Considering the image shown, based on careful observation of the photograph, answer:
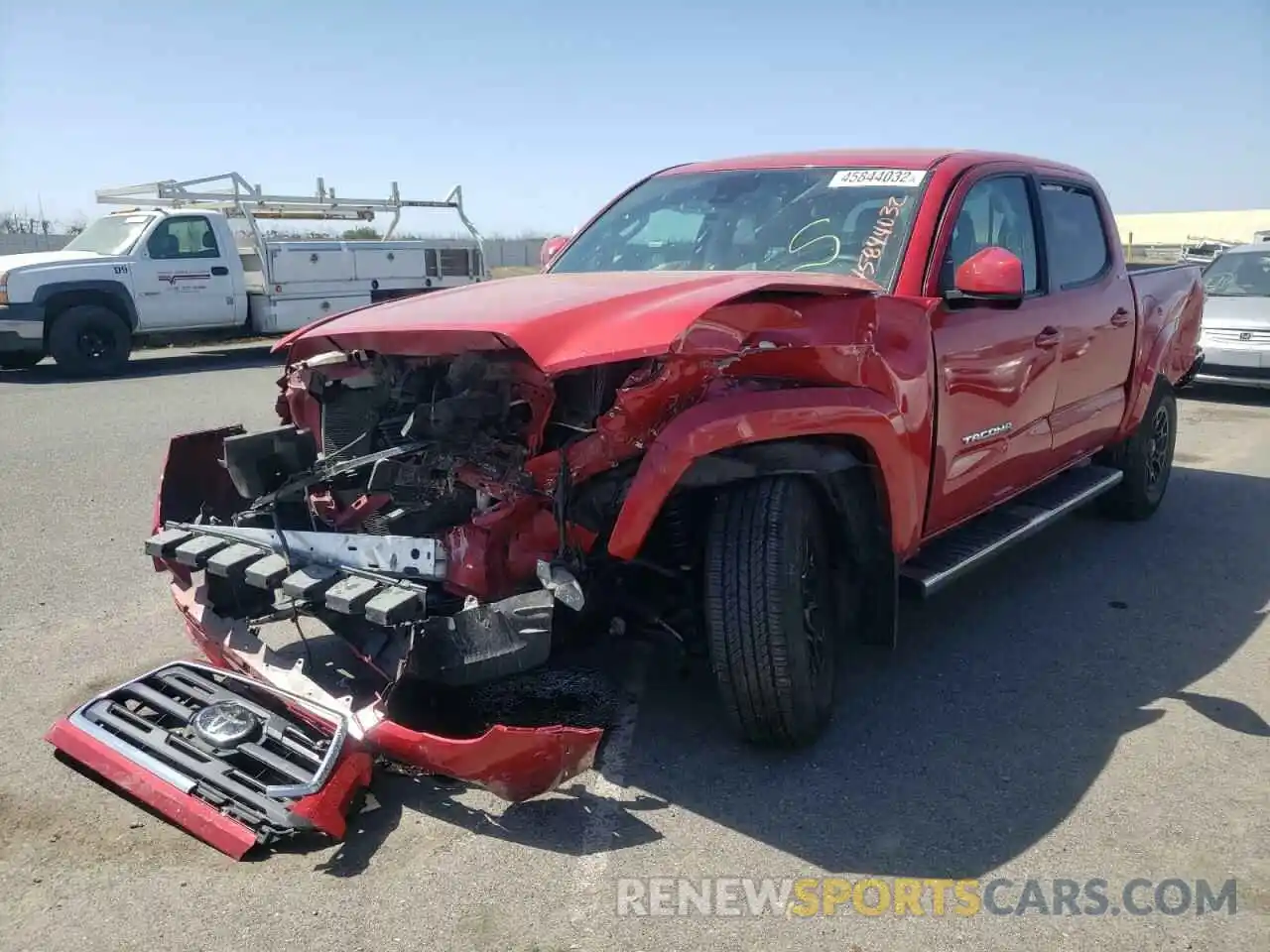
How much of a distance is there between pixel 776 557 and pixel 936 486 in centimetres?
102

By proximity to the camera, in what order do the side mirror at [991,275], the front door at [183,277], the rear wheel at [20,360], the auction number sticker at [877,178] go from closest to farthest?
the side mirror at [991,275]
the auction number sticker at [877,178]
the rear wheel at [20,360]
the front door at [183,277]

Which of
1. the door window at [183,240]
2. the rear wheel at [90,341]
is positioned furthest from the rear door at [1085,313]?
the door window at [183,240]

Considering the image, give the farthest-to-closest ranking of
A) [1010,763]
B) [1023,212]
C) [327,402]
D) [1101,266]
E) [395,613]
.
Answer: [1101,266] → [1023,212] → [327,402] → [1010,763] → [395,613]

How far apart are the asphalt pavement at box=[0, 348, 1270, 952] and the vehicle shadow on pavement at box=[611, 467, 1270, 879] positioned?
1cm

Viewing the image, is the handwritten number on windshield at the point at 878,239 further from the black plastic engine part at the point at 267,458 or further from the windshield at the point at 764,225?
the black plastic engine part at the point at 267,458

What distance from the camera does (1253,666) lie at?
4.21m

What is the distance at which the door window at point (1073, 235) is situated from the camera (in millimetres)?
4832

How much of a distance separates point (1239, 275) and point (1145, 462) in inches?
290

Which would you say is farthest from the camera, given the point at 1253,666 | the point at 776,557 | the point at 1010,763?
the point at 1253,666

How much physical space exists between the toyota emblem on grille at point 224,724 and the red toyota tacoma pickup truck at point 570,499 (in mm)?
13

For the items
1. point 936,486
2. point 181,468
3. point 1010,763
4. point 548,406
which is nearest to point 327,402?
point 181,468

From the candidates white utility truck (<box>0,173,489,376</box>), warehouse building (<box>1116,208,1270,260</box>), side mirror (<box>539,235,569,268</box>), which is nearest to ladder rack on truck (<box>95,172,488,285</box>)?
white utility truck (<box>0,173,489,376</box>)

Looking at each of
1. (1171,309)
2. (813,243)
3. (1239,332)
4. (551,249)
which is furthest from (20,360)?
(1239,332)

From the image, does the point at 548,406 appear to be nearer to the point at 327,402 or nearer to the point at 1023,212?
the point at 327,402
